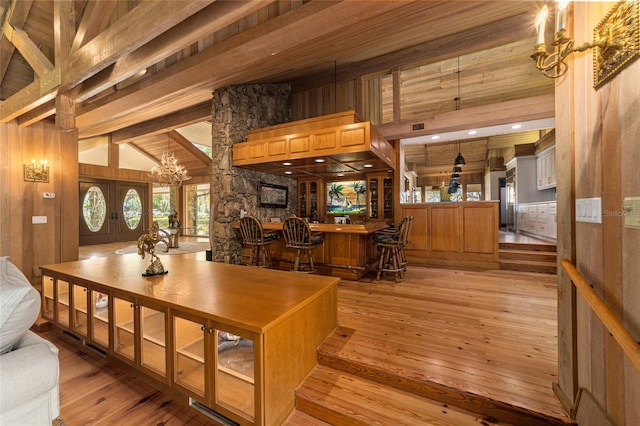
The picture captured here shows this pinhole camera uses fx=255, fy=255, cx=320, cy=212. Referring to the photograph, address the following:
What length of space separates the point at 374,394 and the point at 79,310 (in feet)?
9.45

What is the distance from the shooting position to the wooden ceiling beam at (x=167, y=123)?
6.08 meters

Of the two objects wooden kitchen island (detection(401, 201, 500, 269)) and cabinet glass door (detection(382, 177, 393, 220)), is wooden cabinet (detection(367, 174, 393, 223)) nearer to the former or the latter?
cabinet glass door (detection(382, 177, 393, 220))

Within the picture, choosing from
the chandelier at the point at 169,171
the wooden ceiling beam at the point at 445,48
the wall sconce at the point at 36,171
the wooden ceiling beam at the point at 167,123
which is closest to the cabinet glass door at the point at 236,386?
the wall sconce at the point at 36,171

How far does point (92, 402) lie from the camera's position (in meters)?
1.81

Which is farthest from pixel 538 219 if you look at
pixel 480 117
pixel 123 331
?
pixel 123 331

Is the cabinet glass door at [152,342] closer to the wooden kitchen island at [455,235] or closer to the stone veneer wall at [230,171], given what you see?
the stone veneer wall at [230,171]

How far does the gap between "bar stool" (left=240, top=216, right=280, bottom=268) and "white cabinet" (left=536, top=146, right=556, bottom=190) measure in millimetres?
6823

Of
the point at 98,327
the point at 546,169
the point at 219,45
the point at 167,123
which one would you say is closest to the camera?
the point at 98,327

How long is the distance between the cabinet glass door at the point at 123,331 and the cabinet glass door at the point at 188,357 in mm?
488

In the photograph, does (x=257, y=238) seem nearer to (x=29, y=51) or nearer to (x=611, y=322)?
(x=611, y=322)

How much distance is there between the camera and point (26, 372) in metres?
0.99

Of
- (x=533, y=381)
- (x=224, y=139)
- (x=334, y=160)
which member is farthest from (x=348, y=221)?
(x=533, y=381)

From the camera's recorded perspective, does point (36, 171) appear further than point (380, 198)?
No

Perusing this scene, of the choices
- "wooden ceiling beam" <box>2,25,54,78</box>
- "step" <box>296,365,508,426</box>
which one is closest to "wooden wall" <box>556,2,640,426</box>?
"step" <box>296,365,508,426</box>
